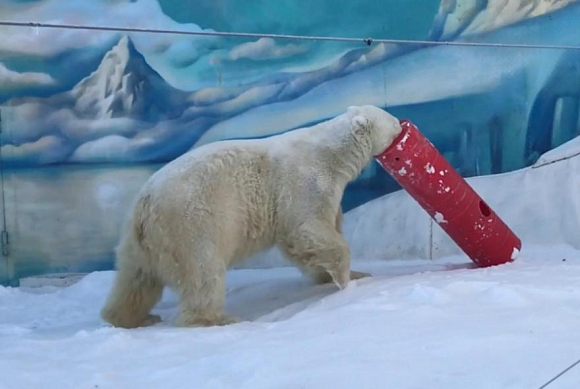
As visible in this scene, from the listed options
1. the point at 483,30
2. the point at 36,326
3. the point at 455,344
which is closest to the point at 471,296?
the point at 455,344

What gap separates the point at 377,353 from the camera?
2277mm

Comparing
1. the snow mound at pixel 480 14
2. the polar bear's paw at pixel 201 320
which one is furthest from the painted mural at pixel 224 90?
the polar bear's paw at pixel 201 320

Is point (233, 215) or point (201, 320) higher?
point (233, 215)

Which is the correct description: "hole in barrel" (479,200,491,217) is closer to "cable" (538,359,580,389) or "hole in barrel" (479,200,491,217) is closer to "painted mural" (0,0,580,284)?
"painted mural" (0,0,580,284)

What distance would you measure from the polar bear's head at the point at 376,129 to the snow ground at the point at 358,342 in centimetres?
77

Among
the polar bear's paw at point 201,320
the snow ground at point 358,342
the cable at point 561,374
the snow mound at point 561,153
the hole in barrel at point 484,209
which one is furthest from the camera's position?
the snow mound at point 561,153

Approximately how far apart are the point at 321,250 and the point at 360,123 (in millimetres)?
777

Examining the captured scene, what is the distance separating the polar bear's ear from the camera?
3.98 meters

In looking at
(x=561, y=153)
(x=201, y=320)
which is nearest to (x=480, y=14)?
(x=561, y=153)

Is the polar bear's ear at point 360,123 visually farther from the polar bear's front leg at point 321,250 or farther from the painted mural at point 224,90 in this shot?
the painted mural at point 224,90

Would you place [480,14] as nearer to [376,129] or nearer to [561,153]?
[561,153]

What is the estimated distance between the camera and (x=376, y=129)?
399 cm

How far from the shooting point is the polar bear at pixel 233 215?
350 centimetres

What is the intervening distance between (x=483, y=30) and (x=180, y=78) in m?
2.30
